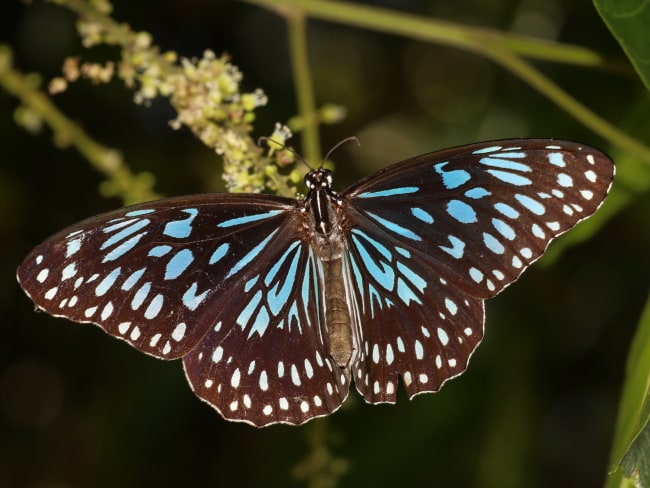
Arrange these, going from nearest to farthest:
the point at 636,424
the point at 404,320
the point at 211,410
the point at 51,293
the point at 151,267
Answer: the point at 636,424
the point at 51,293
the point at 151,267
the point at 404,320
the point at 211,410

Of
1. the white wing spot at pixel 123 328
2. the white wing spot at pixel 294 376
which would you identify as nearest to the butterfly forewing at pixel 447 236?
the white wing spot at pixel 294 376

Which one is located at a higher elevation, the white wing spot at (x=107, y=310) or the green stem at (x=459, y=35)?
the green stem at (x=459, y=35)

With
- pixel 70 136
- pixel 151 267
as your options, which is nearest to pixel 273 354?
pixel 151 267

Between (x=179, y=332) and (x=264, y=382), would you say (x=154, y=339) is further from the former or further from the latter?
(x=264, y=382)

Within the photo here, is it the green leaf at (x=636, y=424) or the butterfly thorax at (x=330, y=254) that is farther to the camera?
the butterfly thorax at (x=330, y=254)

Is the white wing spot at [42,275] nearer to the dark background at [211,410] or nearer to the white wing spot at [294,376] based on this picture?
the white wing spot at [294,376]

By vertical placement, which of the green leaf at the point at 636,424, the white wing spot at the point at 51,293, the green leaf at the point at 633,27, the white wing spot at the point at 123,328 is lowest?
the green leaf at the point at 636,424
